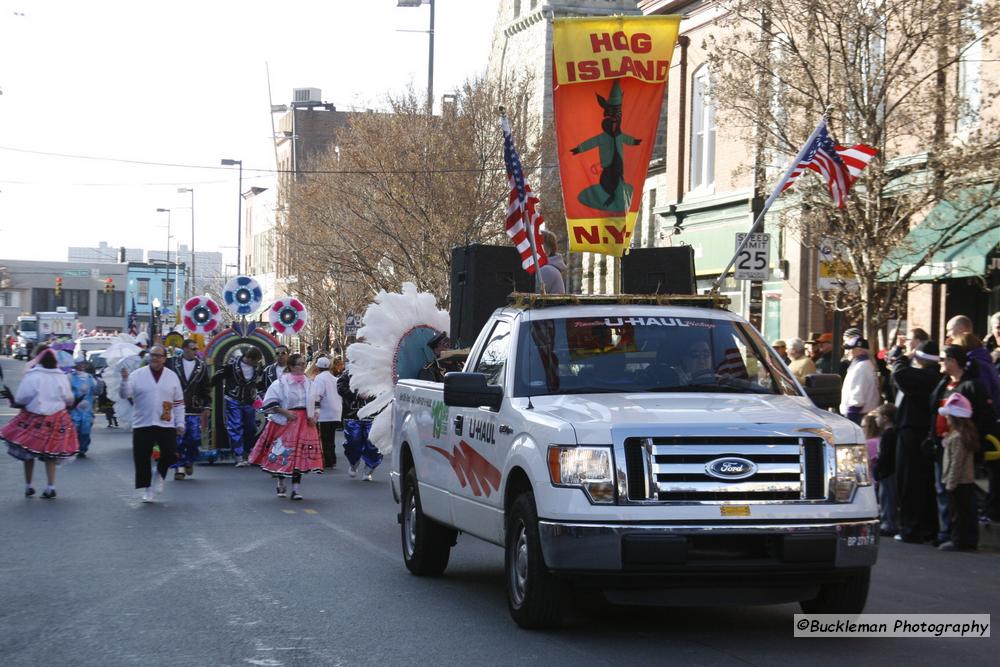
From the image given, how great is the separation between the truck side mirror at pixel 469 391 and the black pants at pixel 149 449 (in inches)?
376

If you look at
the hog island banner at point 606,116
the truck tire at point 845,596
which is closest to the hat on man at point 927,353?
the hog island banner at point 606,116

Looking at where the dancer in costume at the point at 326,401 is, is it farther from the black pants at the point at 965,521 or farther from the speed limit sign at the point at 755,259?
the black pants at the point at 965,521

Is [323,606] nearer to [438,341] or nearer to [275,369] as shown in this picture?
[438,341]

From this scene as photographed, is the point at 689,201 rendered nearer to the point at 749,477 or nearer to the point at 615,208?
the point at 615,208

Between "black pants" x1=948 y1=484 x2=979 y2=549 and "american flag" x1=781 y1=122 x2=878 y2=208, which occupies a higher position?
"american flag" x1=781 y1=122 x2=878 y2=208

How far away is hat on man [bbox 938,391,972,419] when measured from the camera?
45.2 feet

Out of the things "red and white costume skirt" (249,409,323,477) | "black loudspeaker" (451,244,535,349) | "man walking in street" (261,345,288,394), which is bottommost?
"red and white costume skirt" (249,409,323,477)

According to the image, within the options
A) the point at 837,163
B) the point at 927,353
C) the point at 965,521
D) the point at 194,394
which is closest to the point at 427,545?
the point at 965,521

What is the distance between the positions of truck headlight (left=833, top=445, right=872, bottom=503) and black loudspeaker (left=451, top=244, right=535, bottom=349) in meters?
6.41

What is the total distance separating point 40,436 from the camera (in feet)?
61.9

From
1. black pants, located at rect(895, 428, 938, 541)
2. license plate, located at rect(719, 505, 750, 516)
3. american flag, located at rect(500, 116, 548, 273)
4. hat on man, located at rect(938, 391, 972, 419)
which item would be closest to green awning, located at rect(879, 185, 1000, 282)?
black pants, located at rect(895, 428, 938, 541)

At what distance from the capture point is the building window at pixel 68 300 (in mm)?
144250

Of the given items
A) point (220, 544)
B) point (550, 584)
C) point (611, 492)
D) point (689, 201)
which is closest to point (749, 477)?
point (611, 492)

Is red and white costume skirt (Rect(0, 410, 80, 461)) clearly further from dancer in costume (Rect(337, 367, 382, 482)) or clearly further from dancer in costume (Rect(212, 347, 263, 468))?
dancer in costume (Rect(212, 347, 263, 468))
